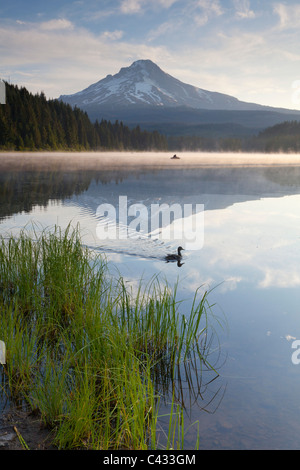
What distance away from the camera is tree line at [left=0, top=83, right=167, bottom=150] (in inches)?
3176

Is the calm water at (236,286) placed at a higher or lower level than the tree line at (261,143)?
lower

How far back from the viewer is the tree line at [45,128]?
80675mm

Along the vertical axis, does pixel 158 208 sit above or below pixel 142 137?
below

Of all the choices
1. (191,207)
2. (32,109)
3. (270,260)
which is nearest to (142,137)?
(32,109)

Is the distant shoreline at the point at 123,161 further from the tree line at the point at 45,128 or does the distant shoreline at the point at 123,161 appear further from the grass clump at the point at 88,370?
the grass clump at the point at 88,370

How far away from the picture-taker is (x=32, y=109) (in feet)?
283

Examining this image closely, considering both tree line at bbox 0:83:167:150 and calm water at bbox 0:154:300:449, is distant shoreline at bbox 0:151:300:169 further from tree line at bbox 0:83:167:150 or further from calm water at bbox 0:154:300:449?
calm water at bbox 0:154:300:449

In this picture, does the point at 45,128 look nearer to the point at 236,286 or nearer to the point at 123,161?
the point at 123,161

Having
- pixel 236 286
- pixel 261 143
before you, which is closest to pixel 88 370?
pixel 236 286

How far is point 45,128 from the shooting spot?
89.9m

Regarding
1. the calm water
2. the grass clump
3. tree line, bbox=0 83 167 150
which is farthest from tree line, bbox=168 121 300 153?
the grass clump

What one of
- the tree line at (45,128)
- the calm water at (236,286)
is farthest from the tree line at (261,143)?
the calm water at (236,286)
